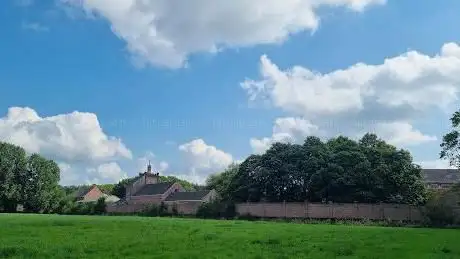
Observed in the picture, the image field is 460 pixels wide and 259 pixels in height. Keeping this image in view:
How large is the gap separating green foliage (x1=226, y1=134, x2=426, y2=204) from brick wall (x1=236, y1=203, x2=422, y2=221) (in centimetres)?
201

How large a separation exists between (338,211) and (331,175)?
14.4ft

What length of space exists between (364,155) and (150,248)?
4441 cm

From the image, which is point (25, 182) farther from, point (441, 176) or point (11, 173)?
point (441, 176)

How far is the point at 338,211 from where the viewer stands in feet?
189

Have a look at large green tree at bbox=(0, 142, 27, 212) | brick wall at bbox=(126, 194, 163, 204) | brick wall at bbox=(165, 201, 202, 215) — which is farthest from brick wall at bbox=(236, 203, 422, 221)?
brick wall at bbox=(126, 194, 163, 204)

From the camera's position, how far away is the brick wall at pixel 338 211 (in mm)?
55156

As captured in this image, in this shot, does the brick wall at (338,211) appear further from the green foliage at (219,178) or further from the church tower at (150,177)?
the church tower at (150,177)

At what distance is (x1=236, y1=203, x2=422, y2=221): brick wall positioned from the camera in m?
55.2

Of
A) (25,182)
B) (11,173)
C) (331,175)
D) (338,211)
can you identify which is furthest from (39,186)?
(338,211)

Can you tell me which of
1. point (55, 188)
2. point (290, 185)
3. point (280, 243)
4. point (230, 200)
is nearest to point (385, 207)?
point (290, 185)

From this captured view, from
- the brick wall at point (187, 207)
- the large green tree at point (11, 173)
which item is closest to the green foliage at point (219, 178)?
the brick wall at point (187, 207)

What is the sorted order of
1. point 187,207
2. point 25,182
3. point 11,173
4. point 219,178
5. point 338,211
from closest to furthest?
point 338,211 < point 187,207 < point 11,173 < point 25,182 < point 219,178

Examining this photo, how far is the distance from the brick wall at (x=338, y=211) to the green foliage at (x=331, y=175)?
79.3 inches

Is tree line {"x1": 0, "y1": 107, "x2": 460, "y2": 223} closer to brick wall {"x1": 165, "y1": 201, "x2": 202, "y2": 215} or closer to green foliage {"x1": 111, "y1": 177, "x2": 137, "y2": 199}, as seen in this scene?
brick wall {"x1": 165, "y1": 201, "x2": 202, "y2": 215}
